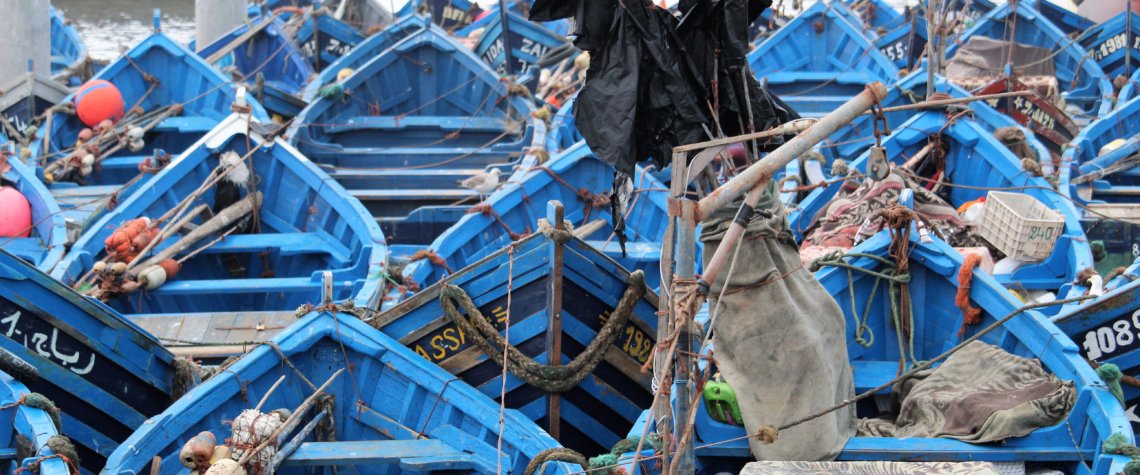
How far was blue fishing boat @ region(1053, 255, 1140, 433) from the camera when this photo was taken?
8.00 meters

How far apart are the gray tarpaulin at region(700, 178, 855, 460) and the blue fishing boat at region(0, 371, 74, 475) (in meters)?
3.07

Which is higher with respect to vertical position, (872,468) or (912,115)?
(912,115)

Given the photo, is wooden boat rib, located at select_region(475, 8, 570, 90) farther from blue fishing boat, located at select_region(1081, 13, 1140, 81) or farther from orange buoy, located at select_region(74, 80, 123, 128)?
blue fishing boat, located at select_region(1081, 13, 1140, 81)

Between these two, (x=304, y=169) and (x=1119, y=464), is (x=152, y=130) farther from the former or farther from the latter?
(x=1119, y=464)

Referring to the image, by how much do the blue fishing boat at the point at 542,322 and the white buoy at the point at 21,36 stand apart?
11.5 m

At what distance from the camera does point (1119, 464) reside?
6.19m

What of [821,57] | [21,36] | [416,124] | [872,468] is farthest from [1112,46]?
[872,468]

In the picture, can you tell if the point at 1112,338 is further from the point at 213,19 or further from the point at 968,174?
the point at 213,19

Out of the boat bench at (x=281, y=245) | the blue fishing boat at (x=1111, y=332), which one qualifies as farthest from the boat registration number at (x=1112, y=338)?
the boat bench at (x=281, y=245)

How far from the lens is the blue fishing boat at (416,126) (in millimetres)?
13297

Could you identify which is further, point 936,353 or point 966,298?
point 936,353

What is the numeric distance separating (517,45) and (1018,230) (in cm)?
981

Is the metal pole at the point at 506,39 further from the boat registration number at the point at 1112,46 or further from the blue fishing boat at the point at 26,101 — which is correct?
the boat registration number at the point at 1112,46

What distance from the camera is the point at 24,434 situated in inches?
269
